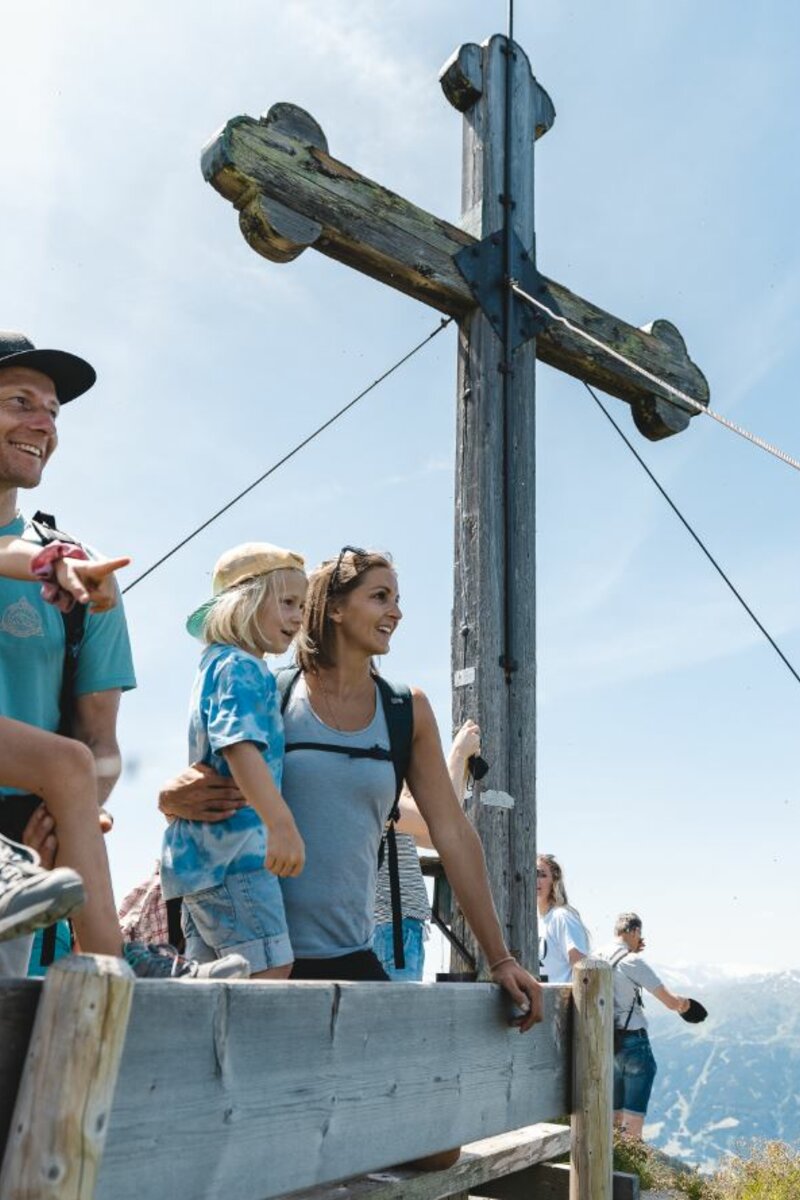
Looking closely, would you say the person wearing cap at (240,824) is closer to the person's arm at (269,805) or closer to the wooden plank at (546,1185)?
the person's arm at (269,805)

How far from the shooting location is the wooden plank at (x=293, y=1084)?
1.69 meters

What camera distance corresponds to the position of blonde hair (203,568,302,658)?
3.36 m

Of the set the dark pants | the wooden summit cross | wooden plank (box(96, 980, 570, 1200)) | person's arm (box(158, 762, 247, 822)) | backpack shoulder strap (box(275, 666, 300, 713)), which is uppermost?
the wooden summit cross

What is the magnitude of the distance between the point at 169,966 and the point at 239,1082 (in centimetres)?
34

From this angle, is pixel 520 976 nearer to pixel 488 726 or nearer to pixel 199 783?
pixel 199 783

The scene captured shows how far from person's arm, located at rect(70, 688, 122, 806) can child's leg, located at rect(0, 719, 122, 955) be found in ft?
1.96

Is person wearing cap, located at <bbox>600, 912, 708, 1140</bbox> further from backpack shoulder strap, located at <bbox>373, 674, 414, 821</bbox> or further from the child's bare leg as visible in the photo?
the child's bare leg

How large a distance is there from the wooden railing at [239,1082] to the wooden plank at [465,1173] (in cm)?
2

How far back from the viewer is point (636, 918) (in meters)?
9.70

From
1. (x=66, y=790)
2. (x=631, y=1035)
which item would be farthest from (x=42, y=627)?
(x=631, y=1035)

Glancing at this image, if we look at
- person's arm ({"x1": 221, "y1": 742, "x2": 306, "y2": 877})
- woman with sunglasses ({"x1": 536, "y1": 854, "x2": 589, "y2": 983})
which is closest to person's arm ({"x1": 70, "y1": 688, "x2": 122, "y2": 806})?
person's arm ({"x1": 221, "y1": 742, "x2": 306, "y2": 877})

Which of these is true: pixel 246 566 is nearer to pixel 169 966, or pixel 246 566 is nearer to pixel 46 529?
pixel 46 529

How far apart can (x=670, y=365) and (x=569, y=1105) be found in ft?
15.5

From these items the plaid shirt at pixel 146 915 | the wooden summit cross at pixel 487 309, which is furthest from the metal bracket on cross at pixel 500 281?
the plaid shirt at pixel 146 915
